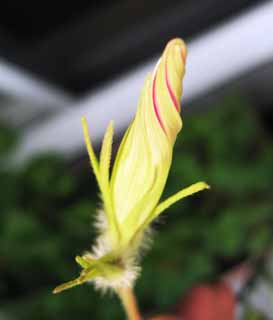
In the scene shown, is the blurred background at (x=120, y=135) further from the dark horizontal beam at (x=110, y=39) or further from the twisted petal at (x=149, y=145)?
the twisted petal at (x=149, y=145)

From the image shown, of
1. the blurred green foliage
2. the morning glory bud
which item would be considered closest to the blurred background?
the blurred green foliage

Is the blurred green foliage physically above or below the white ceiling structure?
below

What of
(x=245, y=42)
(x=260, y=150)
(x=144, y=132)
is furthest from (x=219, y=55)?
(x=144, y=132)

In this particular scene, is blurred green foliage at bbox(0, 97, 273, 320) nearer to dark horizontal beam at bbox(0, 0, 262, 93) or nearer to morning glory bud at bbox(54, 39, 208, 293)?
dark horizontal beam at bbox(0, 0, 262, 93)

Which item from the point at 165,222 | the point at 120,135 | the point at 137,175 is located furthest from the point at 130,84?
the point at 137,175

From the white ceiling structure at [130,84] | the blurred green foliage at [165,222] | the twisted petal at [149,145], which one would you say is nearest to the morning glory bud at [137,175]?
the twisted petal at [149,145]

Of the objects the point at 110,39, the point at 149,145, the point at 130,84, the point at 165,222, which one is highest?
the point at 110,39

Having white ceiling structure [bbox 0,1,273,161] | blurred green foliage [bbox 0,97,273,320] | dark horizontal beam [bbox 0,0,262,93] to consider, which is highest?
dark horizontal beam [bbox 0,0,262,93]

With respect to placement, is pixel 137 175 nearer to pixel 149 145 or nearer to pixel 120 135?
pixel 149 145

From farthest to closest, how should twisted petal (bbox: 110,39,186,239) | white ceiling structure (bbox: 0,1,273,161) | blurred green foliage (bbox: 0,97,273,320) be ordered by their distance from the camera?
white ceiling structure (bbox: 0,1,273,161) → blurred green foliage (bbox: 0,97,273,320) → twisted petal (bbox: 110,39,186,239)
